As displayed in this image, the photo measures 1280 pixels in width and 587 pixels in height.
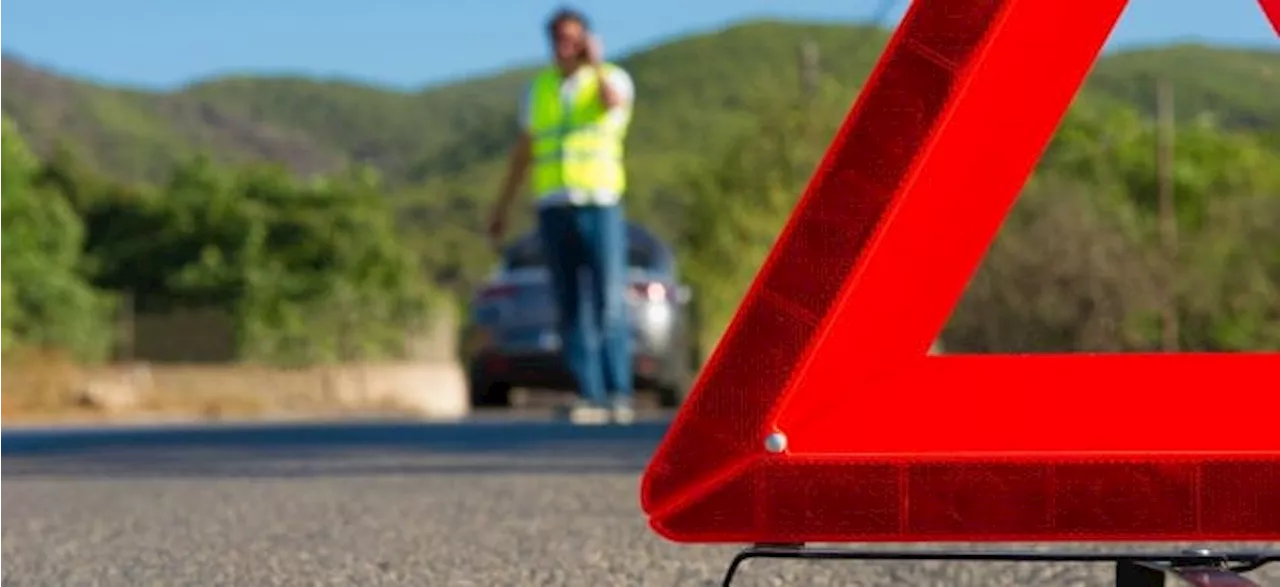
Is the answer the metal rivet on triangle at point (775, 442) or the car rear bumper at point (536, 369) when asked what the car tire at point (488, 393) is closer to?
the car rear bumper at point (536, 369)

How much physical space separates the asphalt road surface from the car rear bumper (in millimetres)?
4892

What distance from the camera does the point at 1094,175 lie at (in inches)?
2530

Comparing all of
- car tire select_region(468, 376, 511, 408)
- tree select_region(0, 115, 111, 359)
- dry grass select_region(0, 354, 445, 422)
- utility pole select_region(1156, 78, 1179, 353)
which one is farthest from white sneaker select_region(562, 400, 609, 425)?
tree select_region(0, 115, 111, 359)

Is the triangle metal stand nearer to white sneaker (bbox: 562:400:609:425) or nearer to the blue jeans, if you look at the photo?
the blue jeans

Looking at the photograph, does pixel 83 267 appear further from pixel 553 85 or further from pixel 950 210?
pixel 950 210

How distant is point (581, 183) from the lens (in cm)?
1109

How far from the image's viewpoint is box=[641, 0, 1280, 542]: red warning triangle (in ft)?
8.73

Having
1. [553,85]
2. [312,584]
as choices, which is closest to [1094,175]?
[553,85]

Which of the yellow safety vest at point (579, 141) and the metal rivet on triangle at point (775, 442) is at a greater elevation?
the yellow safety vest at point (579, 141)

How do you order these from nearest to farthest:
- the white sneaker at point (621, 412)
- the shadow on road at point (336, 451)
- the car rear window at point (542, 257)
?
the shadow on road at point (336, 451), the white sneaker at point (621, 412), the car rear window at point (542, 257)

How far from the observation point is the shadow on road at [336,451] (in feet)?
27.9

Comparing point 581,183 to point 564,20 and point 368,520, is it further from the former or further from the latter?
point 368,520

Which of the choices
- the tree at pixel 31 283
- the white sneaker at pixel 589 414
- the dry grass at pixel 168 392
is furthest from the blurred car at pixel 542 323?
the tree at pixel 31 283

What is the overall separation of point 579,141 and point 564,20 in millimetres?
536
